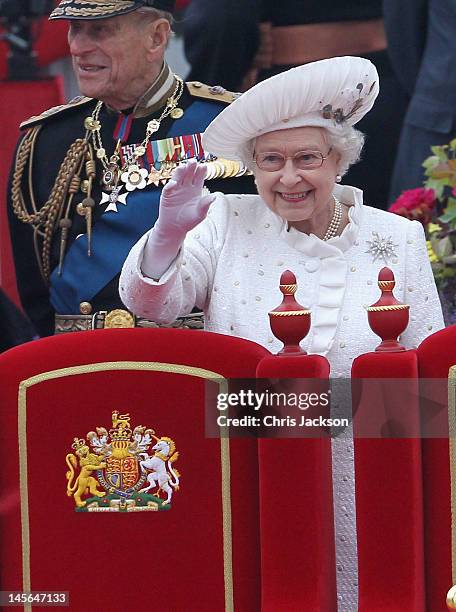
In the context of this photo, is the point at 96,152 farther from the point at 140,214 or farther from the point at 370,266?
the point at 370,266

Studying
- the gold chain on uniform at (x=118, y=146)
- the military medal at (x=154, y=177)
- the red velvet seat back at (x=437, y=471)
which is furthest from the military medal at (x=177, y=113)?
the red velvet seat back at (x=437, y=471)

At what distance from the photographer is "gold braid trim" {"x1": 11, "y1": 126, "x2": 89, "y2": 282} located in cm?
304

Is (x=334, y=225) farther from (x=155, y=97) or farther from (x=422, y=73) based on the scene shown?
(x=422, y=73)

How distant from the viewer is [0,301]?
357 centimetres

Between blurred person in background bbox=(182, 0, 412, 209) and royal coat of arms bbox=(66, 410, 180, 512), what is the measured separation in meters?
2.05

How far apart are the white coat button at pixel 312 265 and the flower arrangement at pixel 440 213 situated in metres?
0.73

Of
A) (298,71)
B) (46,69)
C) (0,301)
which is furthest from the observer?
(46,69)

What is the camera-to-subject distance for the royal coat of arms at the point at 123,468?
6.41 feet

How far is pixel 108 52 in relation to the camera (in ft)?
9.41

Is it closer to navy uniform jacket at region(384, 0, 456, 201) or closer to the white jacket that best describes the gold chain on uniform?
the white jacket

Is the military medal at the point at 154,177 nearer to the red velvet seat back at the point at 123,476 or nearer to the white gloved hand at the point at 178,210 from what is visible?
the white gloved hand at the point at 178,210

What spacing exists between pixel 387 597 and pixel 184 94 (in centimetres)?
143

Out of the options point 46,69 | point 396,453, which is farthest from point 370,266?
point 46,69

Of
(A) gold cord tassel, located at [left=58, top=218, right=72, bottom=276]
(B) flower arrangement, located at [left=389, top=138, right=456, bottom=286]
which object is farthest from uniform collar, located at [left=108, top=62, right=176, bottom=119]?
(B) flower arrangement, located at [left=389, top=138, right=456, bottom=286]
